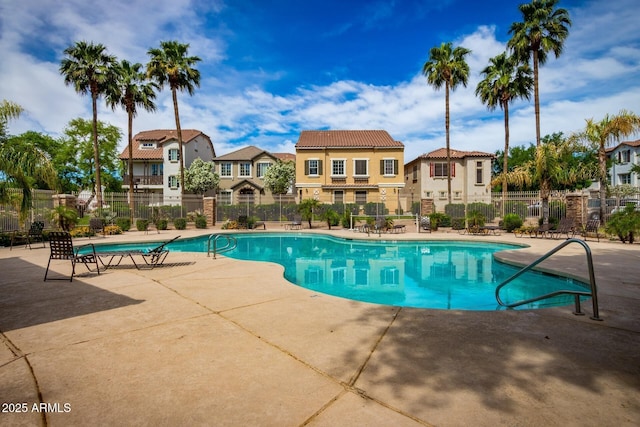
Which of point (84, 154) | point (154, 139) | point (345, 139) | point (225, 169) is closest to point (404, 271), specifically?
point (345, 139)

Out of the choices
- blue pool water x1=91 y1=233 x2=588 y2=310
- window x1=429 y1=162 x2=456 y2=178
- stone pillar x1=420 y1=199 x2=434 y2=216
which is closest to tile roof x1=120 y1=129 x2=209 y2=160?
blue pool water x1=91 y1=233 x2=588 y2=310

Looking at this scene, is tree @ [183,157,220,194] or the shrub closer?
the shrub

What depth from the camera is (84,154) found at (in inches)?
1513

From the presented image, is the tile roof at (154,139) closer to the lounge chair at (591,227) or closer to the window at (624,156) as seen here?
the lounge chair at (591,227)

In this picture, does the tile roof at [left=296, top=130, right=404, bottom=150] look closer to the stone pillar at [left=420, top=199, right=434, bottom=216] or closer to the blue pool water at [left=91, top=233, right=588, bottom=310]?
the stone pillar at [left=420, top=199, right=434, bottom=216]

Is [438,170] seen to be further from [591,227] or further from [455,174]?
[591,227]

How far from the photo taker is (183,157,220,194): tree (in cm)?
3312

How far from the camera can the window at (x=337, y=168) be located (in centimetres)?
3306

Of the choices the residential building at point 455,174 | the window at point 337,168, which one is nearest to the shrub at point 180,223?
the window at point 337,168

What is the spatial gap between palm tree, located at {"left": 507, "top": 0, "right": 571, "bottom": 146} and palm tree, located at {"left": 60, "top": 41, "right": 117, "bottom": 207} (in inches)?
1107

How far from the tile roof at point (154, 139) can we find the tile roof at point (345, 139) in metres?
14.1

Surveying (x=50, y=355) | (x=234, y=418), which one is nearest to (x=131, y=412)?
(x=234, y=418)

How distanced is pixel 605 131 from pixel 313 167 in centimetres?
2239

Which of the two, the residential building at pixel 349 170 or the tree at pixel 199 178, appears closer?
the residential building at pixel 349 170
